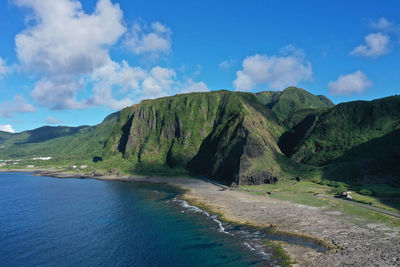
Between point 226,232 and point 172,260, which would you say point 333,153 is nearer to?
point 226,232

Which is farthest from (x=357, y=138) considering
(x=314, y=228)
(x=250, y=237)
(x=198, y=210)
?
(x=250, y=237)

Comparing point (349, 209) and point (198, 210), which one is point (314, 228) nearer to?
point (349, 209)

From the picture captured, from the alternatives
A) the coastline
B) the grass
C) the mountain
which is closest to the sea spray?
the coastline

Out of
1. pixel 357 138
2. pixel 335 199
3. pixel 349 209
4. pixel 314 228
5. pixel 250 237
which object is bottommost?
pixel 250 237

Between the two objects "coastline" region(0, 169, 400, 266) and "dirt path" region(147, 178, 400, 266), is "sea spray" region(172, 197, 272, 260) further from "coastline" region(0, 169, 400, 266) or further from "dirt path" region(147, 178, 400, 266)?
"dirt path" region(147, 178, 400, 266)

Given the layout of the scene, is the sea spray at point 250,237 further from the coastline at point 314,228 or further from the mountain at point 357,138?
the mountain at point 357,138

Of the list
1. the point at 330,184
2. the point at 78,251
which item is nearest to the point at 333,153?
the point at 330,184
